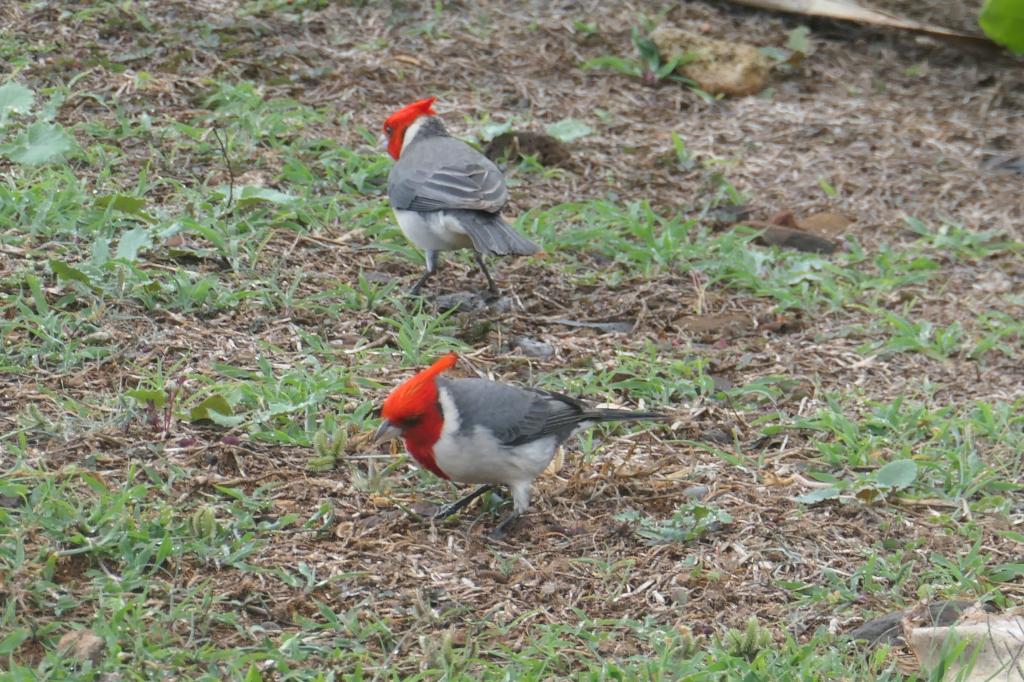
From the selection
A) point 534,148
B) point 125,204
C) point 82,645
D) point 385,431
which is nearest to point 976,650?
point 385,431

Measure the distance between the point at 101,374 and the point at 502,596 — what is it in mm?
1658

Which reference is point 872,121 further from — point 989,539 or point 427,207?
point 989,539

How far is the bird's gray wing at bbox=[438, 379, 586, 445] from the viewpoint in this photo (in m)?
3.81

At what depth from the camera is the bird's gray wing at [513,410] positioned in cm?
381

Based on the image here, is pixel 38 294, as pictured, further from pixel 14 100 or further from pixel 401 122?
pixel 401 122

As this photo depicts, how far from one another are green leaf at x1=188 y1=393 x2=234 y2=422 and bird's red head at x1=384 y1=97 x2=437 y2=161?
88.5 inches

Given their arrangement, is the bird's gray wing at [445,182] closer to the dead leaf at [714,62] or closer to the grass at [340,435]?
the grass at [340,435]

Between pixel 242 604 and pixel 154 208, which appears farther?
pixel 154 208

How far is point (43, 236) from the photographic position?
4.98 m

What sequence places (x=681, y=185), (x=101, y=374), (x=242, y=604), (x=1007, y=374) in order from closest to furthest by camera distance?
(x=242, y=604), (x=101, y=374), (x=1007, y=374), (x=681, y=185)

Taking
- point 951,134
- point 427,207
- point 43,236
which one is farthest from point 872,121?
point 43,236

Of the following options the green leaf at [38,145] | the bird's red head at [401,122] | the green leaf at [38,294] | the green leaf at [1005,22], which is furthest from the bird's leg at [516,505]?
the green leaf at [1005,22]

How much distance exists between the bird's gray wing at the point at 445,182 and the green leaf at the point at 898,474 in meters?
1.97

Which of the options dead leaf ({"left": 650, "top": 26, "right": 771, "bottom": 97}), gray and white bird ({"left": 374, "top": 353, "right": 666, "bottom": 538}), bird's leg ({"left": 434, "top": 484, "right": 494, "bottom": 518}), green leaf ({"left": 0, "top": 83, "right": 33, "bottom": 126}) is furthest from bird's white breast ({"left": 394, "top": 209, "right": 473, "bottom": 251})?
dead leaf ({"left": 650, "top": 26, "right": 771, "bottom": 97})
